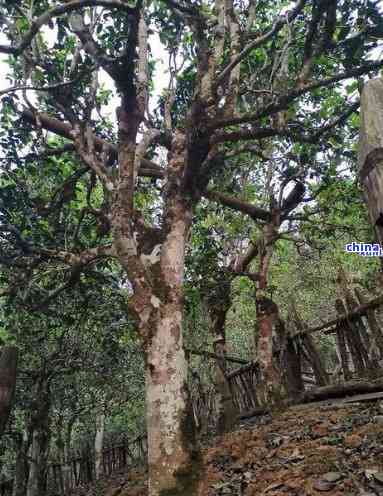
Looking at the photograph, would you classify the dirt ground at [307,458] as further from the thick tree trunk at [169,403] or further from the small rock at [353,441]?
the thick tree trunk at [169,403]

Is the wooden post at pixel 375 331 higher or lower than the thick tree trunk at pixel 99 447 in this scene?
higher

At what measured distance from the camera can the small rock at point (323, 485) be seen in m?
3.74

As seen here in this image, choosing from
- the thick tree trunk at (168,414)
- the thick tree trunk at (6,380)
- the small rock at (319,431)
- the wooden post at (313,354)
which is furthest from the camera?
the wooden post at (313,354)

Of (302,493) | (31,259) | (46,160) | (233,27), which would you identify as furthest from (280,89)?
(302,493)

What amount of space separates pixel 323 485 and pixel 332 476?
0.59 ft

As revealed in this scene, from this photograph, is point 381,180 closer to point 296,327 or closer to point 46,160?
point 46,160

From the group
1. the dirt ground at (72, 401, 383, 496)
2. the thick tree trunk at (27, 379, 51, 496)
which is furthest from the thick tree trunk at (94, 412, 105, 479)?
the dirt ground at (72, 401, 383, 496)

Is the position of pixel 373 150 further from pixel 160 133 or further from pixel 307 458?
pixel 160 133

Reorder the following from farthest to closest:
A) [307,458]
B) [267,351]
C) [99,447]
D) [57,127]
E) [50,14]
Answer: [99,447], [267,351], [57,127], [307,458], [50,14]

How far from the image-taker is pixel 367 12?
582 cm

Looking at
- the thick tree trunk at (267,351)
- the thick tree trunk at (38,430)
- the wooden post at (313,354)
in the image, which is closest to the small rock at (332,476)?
the thick tree trunk at (267,351)

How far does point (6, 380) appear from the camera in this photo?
20.6 ft

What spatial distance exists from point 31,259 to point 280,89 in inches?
191

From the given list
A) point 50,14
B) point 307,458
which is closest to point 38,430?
point 307,458
